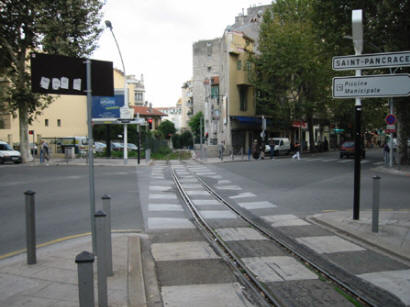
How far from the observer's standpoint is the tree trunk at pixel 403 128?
71.0 feet

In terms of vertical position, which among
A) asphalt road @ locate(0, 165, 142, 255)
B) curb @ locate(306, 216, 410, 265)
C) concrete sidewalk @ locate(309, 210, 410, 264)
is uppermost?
concrete sidewalk @ locate(309, 210, 410, 264)

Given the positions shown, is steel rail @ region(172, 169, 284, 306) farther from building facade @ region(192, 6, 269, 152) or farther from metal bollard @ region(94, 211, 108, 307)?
building facade @ region(192, 6, 269, 152)

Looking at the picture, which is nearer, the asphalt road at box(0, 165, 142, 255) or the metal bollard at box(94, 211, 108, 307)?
the metal bollard at box(94, 211, 108, 307)

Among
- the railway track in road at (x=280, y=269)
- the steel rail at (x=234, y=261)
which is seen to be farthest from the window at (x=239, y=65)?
the railway track in road at (x=280, y=269)

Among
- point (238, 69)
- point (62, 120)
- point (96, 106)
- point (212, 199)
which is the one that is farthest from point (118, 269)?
point (62, 120)

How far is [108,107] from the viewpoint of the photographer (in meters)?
31.7

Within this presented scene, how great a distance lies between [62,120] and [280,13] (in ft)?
107

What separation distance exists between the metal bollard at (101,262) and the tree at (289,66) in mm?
32153

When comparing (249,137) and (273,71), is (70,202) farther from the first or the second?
(249,137)

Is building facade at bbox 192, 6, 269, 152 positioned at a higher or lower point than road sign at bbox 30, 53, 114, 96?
A: higher

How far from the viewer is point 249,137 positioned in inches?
1629

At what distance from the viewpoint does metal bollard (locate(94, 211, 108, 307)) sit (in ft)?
11.8

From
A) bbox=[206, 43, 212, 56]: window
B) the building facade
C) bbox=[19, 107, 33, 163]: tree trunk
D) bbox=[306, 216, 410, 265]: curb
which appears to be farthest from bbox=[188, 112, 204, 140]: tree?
bbox=[306, 216, 410, 265]: curb

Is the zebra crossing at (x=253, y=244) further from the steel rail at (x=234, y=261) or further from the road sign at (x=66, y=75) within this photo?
the road sign at (x=66, y=75)
